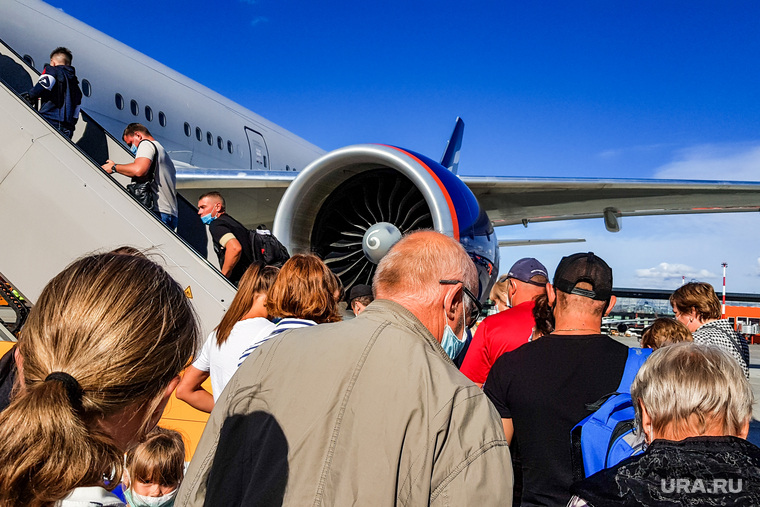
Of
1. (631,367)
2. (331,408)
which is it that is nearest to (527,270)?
(631,367)

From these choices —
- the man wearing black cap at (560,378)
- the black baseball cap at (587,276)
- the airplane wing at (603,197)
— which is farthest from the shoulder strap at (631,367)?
the airplane wing at (603,197)

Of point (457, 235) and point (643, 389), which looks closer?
point (643, 389)

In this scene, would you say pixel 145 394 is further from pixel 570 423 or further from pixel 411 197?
pixel 411 197

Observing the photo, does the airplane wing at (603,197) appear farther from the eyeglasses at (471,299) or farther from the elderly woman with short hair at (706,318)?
the eyeglasses at (471,299)

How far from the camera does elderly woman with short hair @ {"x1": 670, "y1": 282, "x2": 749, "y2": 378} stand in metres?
2.88

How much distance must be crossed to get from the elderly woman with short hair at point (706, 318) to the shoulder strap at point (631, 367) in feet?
3.69

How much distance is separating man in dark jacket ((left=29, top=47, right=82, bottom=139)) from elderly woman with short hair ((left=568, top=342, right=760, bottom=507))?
3915 mm

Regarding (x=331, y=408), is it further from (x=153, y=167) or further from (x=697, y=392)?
(x=153, y=167)

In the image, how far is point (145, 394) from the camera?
1032 mm

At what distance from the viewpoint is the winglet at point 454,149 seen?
37.6ft

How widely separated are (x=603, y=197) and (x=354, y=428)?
274 inches

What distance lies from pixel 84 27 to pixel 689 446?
286 inches

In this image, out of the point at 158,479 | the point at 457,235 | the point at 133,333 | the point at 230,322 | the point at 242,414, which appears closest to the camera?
the point at 133,333

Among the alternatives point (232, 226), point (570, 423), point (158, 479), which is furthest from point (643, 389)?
point (232, 226)
